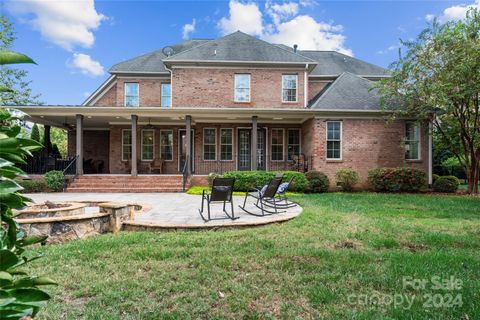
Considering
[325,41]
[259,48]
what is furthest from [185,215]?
[325,41]

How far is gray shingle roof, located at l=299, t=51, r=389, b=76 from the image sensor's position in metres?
19.2

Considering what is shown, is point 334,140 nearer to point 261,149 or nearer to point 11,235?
point 261,149

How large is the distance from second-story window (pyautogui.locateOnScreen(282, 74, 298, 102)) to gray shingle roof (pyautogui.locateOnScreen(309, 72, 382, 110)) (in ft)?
6.06

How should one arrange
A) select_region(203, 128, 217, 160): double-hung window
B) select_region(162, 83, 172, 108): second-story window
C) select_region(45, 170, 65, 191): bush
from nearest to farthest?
select_region(45, 170, 65, 191): bush → select_region(203, 128, 217, 160): double-hung window → select_region(162, 83, 172, 108): second-story window

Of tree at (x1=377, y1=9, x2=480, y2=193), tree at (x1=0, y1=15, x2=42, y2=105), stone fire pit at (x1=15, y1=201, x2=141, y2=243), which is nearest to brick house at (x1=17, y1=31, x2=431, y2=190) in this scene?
tree at (x1=377, y1=9, x2=480, y2=193)

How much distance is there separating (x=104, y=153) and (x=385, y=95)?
663 inches

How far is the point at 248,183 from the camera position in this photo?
501 inches

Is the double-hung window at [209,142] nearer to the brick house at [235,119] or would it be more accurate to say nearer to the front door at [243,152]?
the brick house at [235,119]

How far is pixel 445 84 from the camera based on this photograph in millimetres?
11500

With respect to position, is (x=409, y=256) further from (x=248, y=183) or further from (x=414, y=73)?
(x=414, y=73)

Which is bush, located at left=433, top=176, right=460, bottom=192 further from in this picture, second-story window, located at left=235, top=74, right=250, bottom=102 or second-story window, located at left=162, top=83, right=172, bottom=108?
second-story window, located at left=162, top=83, right=172, bottom=108

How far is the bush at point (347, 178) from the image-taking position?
43.9 ft

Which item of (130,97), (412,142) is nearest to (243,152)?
(130,97)

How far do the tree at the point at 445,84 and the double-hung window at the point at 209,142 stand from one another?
8.99 metres
